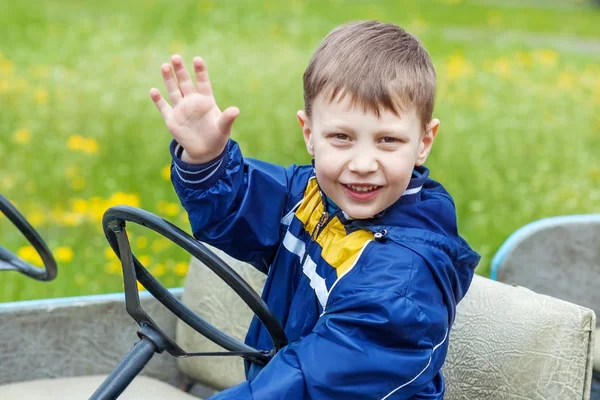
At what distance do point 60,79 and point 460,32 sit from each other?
4.87 meters

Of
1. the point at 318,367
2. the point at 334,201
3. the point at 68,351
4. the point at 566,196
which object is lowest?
the point at 566,196

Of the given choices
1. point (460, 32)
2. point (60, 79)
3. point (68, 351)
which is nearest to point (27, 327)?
point (68, 351)

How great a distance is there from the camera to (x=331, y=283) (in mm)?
1632

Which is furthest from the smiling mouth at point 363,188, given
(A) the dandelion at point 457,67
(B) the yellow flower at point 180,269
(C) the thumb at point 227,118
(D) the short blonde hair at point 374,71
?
(A) the dandelion at point 457,67

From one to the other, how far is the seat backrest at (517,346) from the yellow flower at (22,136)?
3.33m

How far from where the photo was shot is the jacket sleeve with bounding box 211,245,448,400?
4.89ft

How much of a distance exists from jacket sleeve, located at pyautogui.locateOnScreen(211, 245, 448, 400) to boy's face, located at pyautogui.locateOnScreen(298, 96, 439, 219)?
0.48ft

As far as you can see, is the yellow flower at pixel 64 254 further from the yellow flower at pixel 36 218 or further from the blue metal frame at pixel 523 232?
the blue metal frame at pixel 523 232

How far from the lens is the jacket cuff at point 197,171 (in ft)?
5.54

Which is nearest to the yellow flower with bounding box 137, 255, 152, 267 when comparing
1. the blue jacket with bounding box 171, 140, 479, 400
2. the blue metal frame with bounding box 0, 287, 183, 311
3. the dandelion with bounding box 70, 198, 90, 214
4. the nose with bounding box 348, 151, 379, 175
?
the dandelion with bounding box 70, 198, 90, 214

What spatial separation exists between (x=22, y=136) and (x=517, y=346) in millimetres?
3527

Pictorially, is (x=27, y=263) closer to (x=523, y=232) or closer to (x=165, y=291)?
(x=165, y=291)

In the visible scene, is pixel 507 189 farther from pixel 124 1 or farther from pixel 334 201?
pixel 124 1

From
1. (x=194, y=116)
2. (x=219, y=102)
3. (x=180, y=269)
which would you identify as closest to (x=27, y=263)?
(x=194, y=116)
